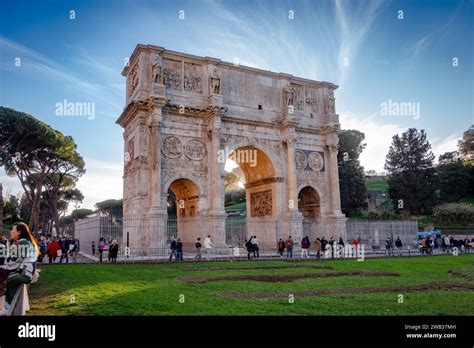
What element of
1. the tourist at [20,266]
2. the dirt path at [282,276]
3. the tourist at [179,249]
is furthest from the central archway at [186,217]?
the tourist at [20,266]

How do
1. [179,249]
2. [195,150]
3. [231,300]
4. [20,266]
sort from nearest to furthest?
[20,266], [231,300], [179,249], [195,150]

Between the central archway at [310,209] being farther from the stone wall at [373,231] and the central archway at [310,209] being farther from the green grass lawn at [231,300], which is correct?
the green grass lawn at [231,300]

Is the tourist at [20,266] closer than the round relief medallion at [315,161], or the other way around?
the tourist at [20,266]

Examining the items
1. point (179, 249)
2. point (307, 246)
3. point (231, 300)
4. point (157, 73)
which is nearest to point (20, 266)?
point (231, 300)

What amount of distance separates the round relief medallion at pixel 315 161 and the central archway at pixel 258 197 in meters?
3.40

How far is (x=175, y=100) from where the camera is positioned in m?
24.0

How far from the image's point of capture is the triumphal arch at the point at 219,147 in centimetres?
2258

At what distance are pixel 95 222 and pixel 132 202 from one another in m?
2.81

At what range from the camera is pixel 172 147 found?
23625 mm

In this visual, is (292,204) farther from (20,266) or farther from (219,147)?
(20,266)

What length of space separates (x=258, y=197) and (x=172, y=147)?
8209mm

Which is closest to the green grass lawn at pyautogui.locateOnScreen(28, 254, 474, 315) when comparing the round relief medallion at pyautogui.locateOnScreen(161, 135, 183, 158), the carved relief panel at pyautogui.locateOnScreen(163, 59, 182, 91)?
the round relief medallion at pyautogui.locateOnScreen(161, 135, 183, 158)
